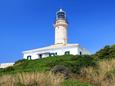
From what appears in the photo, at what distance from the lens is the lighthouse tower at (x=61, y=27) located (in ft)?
211

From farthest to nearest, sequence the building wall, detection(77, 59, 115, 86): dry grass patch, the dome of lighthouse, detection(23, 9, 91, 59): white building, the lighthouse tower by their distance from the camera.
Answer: the dome of lighthouse
the lighthouse tower
detection(23, 9, 91, 59): white building
the building wall
detection(77, 59, 115, 86): dry grass patch

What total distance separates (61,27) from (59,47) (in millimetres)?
8762

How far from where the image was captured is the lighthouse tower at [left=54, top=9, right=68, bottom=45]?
2531 inches

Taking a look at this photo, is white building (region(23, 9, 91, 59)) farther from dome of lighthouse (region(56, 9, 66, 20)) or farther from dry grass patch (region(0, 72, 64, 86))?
dry grass patch (region(0, 72, 64, 86))

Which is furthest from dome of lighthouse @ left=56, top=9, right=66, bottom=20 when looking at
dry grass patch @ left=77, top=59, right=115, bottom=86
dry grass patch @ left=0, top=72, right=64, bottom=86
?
dry grass patch @ left=0, top=72, right=64, bottom=86

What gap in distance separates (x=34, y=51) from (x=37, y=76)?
161 feet

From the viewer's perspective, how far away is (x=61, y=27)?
66.2 metres

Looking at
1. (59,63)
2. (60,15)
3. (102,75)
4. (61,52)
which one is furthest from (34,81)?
(60,15)

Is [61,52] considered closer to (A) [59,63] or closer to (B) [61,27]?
(B) [61,27]

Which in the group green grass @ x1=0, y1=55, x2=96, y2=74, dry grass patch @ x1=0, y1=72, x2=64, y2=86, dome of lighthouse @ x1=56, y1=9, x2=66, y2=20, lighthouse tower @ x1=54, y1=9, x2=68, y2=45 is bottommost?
dry grass patch @ x1=0, y1=72, x2=64, y2=86

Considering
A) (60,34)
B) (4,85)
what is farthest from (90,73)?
(60,34)

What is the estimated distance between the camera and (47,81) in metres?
10.7

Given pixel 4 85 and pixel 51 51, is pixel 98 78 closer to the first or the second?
pixel 4 85

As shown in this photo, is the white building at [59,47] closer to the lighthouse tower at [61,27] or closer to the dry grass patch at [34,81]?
the lighthouse tower at [61,27]
